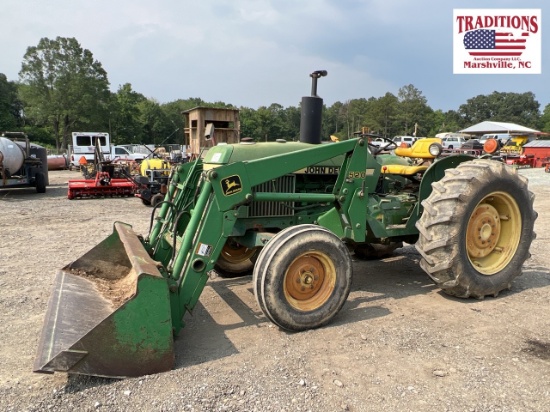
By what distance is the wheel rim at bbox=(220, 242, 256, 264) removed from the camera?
546 centimetres

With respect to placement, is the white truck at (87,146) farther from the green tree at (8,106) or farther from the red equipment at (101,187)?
the green tree at (8,106)

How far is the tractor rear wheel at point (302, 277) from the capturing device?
3645mm

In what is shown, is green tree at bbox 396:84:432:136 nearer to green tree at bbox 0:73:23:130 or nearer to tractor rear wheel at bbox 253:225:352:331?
green tree at bbox 0:73:23:130

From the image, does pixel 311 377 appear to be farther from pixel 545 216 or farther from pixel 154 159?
pixel 154 159

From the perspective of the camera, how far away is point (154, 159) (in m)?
14.6

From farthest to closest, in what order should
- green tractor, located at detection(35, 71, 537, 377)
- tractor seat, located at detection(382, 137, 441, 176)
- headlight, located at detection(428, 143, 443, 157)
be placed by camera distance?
tractor seat, located at detection(382, 137, 441, 176) → headlight, located at detection(428, 143, 443, 157) → green tractor, located at detection(35, 71, 537, 377)

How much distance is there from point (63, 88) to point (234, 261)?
4465 cm

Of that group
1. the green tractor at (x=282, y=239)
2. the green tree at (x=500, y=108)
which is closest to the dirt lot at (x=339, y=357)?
the green tractor at (x=282, y=239)

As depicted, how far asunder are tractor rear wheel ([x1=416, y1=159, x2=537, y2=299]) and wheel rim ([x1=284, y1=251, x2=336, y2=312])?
46.7 inches

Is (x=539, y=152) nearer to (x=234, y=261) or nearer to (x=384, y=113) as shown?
(x=234, y=261)

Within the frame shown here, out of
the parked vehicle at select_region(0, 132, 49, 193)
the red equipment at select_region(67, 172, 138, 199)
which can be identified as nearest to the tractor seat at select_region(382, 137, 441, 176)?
the red equipment at select_region(67, 172, 138, 199)

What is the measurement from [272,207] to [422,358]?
2051 millimetres

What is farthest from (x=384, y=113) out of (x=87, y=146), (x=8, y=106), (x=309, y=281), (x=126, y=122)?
(x=309, y=281)

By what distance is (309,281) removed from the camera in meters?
3.91
